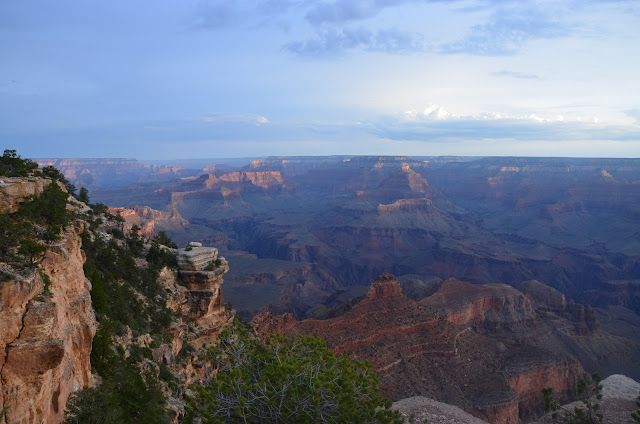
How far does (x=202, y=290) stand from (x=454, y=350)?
26526mm

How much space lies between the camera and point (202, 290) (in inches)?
1126

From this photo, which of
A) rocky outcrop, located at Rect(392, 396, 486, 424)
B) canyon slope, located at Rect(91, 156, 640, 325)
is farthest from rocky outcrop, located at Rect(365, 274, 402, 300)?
canyon slope, located at Rect(91, 156, 640, 325)

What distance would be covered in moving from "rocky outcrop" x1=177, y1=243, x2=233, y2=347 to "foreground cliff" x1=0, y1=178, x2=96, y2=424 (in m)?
14.8

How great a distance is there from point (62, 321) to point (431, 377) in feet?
112

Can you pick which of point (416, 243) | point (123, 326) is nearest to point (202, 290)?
point (123, 326)

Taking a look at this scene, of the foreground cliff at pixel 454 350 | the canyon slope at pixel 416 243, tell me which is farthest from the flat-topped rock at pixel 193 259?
the canyon slope at pixel 416 243

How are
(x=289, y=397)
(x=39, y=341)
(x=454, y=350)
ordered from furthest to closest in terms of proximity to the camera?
(x=454, y=350), (x=289, y=397), (x=39, y=341)

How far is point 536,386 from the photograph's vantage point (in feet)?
146

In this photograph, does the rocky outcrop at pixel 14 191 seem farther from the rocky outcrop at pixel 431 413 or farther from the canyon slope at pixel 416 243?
the canyon slope at pixel 416 243

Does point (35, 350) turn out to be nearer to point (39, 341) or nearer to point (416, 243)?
point (39, 341)

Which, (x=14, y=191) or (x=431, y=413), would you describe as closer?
(x=14, y=191)

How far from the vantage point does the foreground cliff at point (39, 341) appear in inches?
381

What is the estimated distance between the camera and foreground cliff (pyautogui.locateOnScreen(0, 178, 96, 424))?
967 cm

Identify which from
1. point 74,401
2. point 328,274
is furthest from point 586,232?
point 74,401
